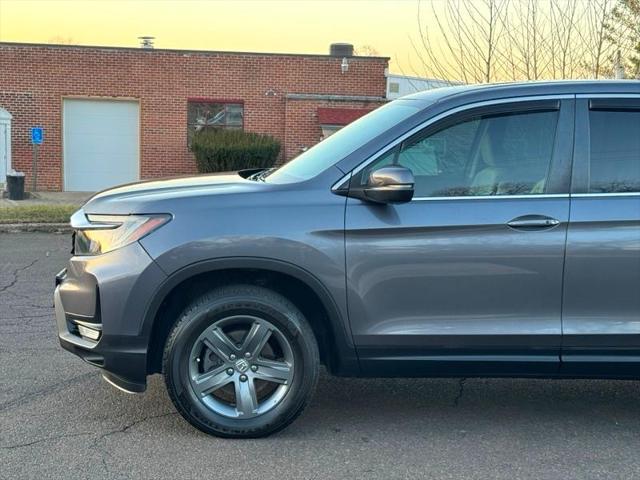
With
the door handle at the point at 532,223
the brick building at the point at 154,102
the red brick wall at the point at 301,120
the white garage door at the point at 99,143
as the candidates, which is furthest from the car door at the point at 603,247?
the white garage door at the point at 99,143

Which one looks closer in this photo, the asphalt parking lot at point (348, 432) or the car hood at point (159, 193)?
the asphalt parking lot at point (348, 432)

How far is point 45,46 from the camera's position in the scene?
20.2 meters

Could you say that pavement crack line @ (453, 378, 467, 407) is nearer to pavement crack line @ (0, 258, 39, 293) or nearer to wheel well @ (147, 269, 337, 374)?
wheel well @ (147, 269, 337, 374)

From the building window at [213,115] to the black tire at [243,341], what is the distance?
17688 mm

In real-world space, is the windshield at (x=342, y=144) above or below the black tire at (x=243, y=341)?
above

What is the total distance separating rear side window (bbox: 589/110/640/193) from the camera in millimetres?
3920

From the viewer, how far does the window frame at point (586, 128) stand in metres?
3.89

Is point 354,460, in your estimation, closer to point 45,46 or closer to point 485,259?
point 485,259

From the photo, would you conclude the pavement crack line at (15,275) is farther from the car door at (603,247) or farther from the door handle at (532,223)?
the car door at (603,247)

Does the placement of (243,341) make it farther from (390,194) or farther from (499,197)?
(499,197)

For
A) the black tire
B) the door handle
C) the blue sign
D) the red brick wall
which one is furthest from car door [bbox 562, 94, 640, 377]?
the blue sign

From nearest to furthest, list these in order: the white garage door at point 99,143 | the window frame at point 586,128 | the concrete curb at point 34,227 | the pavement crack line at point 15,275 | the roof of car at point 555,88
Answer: the window frame at point 586,128 → the roof of car at point 555,88 → the pavement crack line at point 15,275 → the concrete curb at point 34,227 → the white garage door at point 99,143

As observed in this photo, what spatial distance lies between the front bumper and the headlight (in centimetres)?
5

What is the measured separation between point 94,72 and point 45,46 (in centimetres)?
145
